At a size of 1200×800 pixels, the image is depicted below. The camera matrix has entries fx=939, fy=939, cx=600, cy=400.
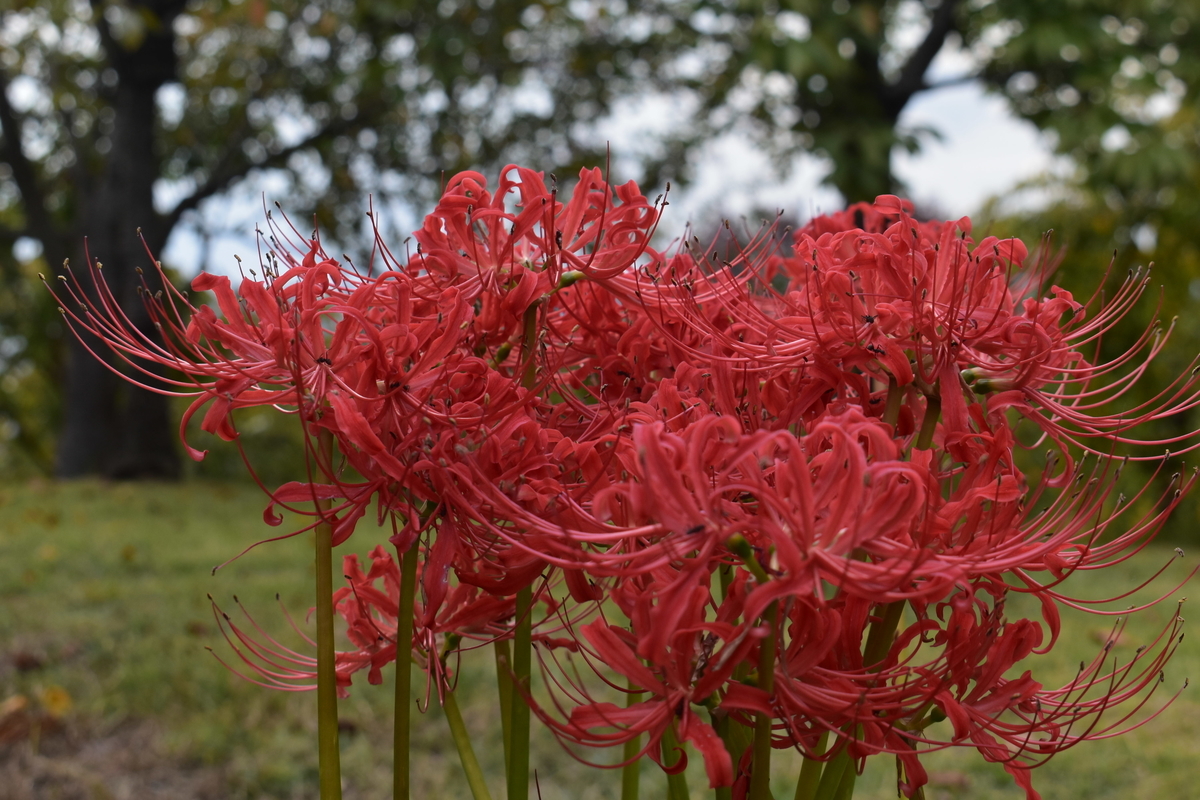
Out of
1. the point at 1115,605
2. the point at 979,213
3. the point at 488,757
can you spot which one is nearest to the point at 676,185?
the point at 979,213

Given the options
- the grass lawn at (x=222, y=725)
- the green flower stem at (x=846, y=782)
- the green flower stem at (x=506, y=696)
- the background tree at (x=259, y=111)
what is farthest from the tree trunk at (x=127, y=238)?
the green flower stem at (x=846, y=782)

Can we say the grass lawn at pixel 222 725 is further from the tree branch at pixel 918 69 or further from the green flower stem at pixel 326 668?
the tree branch at pixel 918 69

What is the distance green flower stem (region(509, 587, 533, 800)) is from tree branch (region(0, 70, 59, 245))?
25.9ft

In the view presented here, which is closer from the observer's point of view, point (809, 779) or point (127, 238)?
point (809, 779)

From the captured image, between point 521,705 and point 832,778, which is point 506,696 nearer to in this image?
point 521,705

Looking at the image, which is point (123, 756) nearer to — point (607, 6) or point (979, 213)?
point (607, 6)

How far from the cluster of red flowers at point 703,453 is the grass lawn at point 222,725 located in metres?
1.47

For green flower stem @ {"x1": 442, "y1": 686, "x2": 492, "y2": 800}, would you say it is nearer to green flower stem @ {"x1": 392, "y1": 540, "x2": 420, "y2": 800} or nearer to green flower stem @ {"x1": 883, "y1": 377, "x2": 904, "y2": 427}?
green flower stem @ {"x1": 392, "y1": 540, "x2": 420, "y2": 800}

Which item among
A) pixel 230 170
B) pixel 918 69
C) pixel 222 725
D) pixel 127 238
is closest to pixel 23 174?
pixel 127 238

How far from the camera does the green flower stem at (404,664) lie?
3.09ft

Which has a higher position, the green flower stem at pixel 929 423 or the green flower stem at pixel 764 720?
the green flower stem at pixel 929 423

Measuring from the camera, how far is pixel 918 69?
800cm

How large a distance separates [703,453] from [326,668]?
49 centimetres

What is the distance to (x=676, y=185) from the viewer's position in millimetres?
8938
